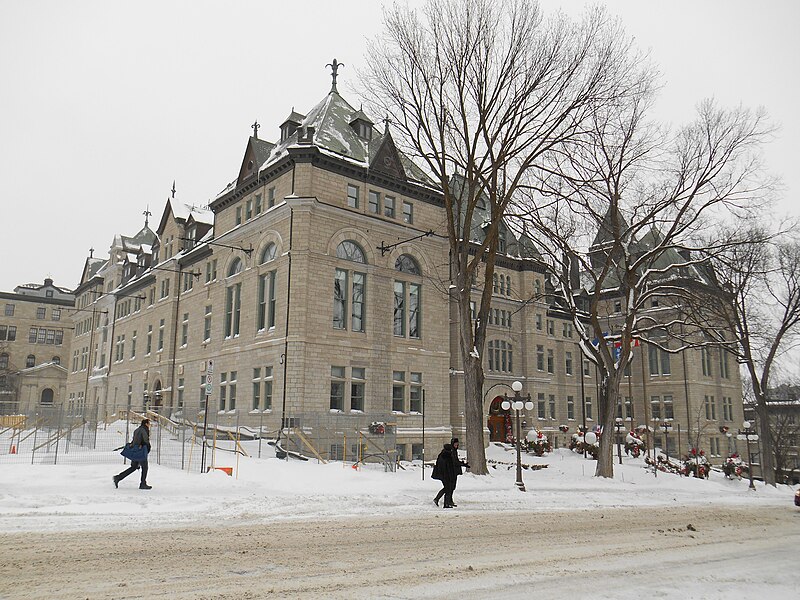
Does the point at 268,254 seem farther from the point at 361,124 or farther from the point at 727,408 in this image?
the point at 727,408

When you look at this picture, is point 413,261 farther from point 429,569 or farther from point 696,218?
point 429,569

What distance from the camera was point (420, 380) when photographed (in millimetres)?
33312

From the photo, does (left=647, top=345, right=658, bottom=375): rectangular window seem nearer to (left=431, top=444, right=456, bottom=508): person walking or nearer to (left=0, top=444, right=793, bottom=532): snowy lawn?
(left=0, top=444, right=793, bottom=532): snowy lawn

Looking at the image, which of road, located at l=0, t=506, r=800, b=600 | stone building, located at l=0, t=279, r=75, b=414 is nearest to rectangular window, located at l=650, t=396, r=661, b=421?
road, located at l=0, t=506, r=800, b=600

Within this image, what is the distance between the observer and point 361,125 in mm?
34094

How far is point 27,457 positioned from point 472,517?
15552mm

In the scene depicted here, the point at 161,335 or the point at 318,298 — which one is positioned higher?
the point at 318,298

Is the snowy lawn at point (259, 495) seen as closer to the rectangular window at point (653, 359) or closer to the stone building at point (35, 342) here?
the rectangular window at point (653, 359)

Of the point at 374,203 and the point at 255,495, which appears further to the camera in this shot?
the point at 374,203

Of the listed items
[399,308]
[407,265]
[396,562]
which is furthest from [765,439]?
[396,562]

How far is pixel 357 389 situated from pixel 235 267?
35.6ft

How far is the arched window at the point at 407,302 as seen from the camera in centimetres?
3300

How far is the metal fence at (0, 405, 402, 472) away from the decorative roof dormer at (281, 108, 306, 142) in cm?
1548

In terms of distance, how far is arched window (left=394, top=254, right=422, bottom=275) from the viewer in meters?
33.3
